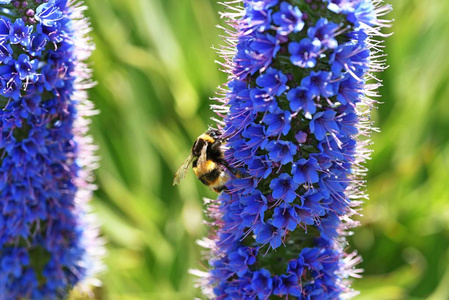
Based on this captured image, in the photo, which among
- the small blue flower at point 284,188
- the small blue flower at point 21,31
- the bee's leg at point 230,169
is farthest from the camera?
the small blue flower at point 21,31

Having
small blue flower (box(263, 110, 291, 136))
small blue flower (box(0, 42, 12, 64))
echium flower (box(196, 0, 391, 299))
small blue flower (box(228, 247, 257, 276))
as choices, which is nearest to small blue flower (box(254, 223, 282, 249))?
echium flower (box(196, 0, 391, 299))

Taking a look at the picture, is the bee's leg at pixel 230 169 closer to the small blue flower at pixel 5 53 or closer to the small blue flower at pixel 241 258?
the small blue flower at pixel 241 258

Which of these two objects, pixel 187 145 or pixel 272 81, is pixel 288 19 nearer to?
pixel 272 81

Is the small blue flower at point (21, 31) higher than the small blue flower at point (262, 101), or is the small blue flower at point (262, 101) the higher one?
the small blue flower at point (262, 101)

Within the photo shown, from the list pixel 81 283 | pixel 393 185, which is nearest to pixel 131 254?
pixel 81 283

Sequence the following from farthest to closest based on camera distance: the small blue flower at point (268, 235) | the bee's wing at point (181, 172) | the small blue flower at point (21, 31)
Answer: the bee's wing at point (181, 172), the small blue flower at point (21, 31), the small blue flower at point (268, 235)

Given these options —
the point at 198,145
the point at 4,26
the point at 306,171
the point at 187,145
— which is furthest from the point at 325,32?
the point at 187,145

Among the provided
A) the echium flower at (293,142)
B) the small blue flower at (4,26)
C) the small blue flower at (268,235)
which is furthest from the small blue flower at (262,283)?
the small blue flower at (4,26)

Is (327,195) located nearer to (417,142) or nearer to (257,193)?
(257,193)
